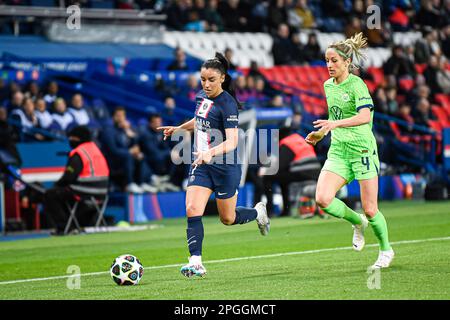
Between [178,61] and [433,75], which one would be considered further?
[433,75]

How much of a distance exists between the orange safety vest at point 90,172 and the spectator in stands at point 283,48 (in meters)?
10.9

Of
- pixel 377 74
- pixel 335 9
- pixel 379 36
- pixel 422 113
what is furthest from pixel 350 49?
pixel 335 9

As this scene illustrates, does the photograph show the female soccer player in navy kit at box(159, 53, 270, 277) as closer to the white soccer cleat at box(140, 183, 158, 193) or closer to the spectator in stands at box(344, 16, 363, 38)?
the white soccer cleat at box(140, 183, 158, 193)

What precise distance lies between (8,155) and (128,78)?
5.81m

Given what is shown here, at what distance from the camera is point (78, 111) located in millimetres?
21625

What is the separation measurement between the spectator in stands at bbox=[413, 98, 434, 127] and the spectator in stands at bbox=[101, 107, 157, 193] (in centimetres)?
910

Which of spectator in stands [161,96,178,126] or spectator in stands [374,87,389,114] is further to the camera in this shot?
spectator in stands [374,87,389,114]

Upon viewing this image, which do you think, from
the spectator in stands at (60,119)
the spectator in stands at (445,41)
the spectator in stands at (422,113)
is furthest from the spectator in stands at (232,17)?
the spectator in stands at (60,119)

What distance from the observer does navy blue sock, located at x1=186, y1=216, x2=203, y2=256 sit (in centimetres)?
1029

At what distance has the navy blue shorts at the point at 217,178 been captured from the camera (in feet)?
34.4

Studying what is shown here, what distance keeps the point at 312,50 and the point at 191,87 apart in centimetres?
570

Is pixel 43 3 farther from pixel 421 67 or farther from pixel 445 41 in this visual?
pixel 445 41

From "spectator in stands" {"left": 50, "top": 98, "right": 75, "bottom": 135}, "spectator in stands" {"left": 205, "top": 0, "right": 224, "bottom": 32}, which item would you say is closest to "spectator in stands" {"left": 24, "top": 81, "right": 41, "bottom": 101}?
"spectator in stands" {"left": 50, "top": 98, "right": 75, "bottom": 135}
